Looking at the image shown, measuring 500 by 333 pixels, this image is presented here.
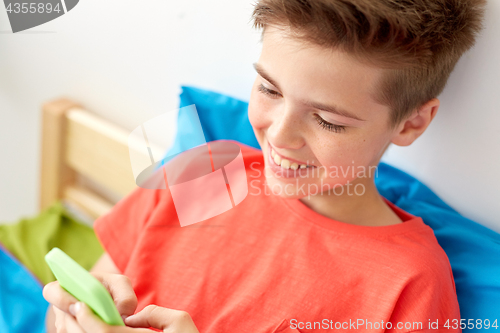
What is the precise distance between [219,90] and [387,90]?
0.45m

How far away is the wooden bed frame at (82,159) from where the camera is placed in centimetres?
103

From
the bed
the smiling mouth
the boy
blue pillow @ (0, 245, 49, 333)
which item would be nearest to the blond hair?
the boy

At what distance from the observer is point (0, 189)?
1.43 metres

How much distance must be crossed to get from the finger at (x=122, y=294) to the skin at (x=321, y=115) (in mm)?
262

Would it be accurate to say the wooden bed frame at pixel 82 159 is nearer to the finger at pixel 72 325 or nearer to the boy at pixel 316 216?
the boy at pixel 316 216

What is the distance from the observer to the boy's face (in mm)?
505

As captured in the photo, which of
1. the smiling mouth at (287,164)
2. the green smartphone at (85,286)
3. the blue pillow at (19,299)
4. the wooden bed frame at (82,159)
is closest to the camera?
the green smartphone at (85,286)

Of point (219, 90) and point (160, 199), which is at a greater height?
point (219, 90)

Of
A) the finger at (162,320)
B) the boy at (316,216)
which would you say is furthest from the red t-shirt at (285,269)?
the finger at (162,320)

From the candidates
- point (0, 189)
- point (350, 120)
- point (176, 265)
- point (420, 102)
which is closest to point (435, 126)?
point (420, 102)

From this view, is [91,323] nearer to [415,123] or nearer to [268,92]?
[268,92]

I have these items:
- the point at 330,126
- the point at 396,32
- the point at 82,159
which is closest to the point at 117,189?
the point at 82,159

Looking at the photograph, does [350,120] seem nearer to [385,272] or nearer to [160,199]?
[385,272]

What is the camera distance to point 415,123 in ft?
1.98
